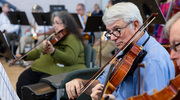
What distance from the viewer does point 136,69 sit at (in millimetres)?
1155

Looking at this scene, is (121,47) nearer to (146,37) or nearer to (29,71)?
(146,37)

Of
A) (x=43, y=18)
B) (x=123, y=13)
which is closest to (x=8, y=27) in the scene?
(x=43, y=18)

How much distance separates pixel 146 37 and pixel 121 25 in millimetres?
164

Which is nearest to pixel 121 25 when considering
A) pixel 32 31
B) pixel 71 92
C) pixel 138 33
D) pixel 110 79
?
pixel 138 33

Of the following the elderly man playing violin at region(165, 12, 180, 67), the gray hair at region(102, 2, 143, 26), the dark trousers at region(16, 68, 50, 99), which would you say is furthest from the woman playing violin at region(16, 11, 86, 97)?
the elderly man playing violin at region(165, 12, 180, 67)

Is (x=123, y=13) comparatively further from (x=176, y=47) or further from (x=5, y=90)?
(x=5, y=90)

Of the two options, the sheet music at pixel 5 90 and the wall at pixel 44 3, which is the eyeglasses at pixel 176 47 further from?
the wall at pixel 44 3

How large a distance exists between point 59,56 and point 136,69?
1.29 metres

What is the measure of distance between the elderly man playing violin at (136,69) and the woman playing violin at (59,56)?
96cm

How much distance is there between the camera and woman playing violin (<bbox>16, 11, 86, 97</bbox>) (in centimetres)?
236

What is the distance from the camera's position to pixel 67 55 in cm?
237

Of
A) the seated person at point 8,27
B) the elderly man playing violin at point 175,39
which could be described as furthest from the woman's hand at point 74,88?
the seated person at point 8,27

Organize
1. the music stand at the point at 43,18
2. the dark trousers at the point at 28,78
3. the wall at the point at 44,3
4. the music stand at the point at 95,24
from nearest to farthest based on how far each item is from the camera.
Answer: the dark trousers at the point at 28,78, the music stand at the point at 95,24, the music stand at the point at 43,18, the wall at the point at 44,3

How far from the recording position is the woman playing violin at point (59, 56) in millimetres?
2359
